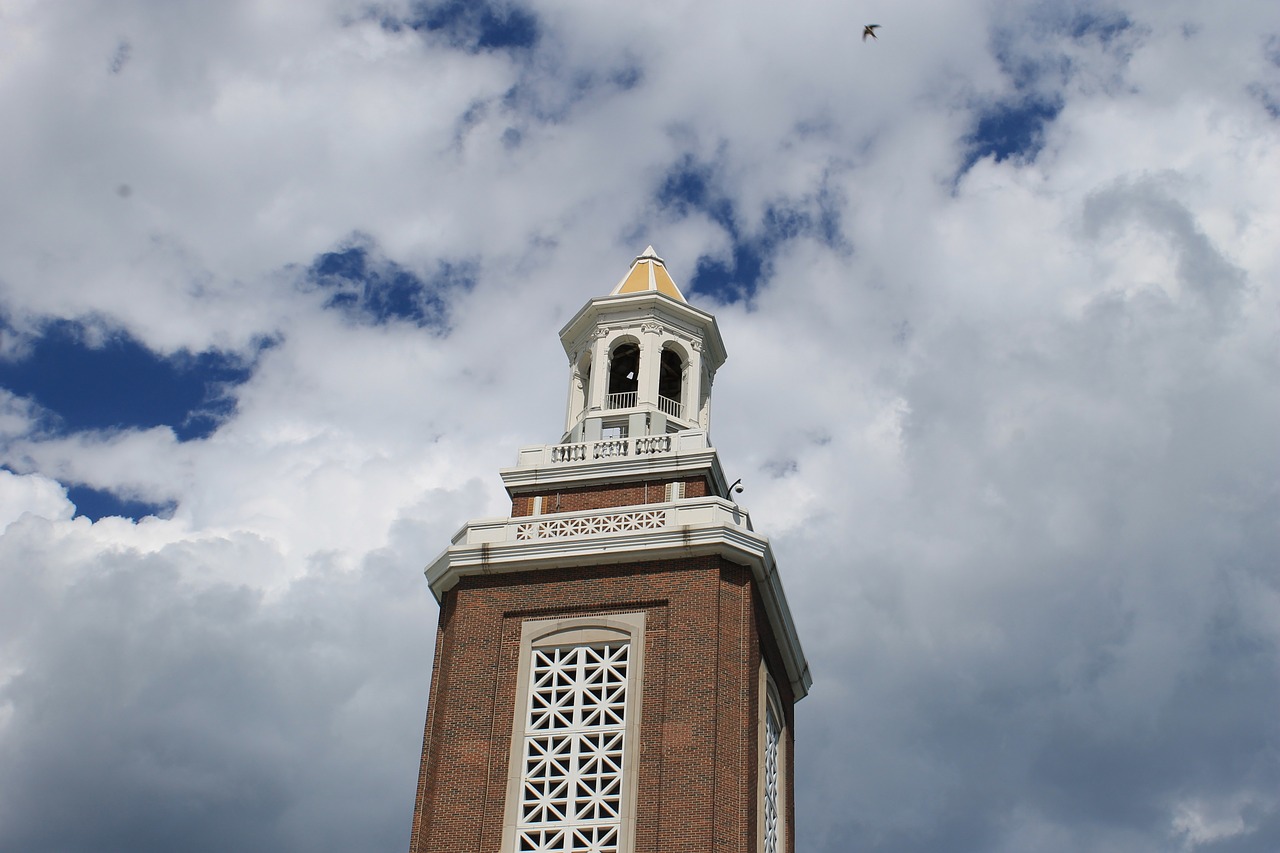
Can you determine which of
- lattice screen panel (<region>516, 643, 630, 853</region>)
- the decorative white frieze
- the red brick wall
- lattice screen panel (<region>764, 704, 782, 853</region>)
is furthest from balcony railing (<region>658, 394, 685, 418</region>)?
lattice screen panel (<region>516, 643, 630, 853</region>)

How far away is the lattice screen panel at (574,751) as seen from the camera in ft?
113

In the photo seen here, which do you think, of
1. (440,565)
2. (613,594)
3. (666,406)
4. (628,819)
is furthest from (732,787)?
(666,406)

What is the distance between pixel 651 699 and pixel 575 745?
6.59 ft

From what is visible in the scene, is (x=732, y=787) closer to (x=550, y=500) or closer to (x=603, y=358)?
(x=550, y=500)

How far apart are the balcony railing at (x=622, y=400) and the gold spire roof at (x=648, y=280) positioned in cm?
327

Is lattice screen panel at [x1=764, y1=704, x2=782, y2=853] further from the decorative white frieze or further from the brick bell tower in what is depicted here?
the decorative white frieze

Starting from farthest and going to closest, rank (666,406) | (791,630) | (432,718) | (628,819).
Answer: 1. (666,406)
2. (791,630)
3. (432,718)
4. (628,819)

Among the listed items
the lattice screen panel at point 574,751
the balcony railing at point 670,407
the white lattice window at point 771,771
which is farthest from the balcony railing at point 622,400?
the lattice screen panel at point 574,751

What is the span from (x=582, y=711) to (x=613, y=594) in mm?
2945

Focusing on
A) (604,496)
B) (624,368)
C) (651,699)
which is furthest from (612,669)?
(624,368)

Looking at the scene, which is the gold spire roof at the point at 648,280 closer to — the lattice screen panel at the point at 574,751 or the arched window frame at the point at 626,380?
the arched window frame at the point at 626,380

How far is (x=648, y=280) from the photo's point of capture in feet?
156

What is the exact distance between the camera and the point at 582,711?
36281 mm

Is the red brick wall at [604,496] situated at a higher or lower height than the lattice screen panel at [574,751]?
higher
